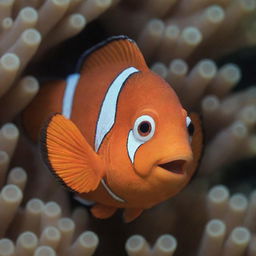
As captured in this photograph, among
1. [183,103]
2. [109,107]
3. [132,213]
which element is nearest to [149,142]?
[109,107]

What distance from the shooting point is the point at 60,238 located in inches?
47.6

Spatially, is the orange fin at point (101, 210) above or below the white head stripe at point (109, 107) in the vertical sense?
below

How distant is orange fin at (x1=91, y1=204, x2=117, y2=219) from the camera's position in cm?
132

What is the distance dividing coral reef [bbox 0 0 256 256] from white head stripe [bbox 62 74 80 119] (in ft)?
0.30

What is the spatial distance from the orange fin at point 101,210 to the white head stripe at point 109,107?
21 centimetres

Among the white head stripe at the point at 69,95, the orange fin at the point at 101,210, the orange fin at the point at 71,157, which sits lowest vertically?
the orange fin at the point at 101,210

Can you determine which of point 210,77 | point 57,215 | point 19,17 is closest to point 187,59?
point 210,77

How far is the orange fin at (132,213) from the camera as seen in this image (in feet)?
4.24

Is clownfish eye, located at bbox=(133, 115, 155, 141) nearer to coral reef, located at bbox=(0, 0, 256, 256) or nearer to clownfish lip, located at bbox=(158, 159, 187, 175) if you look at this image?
clownfish lip, located at bbox=(158, 159, 187, 175)

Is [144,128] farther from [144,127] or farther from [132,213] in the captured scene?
[132,213]

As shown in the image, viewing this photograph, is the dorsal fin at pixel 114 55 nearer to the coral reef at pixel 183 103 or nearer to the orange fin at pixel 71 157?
the coral reef at pixel 183 103

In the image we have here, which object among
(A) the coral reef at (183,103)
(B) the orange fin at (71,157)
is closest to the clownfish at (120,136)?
(B) the orange fin at (71,157)

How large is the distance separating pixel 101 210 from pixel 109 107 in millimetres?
299

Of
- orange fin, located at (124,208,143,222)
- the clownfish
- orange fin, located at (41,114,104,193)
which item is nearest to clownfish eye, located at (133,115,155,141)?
the clownfish
